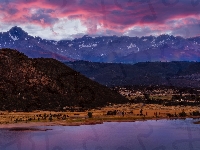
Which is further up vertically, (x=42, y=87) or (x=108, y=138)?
(x=42, y=87)

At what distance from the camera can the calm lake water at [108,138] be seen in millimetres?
64188

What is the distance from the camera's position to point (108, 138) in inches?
2847

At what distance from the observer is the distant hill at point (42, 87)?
135 metres

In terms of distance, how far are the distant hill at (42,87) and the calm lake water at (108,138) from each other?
149ft

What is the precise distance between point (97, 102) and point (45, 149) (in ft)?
299

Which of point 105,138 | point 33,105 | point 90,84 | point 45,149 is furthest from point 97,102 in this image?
point 45,149

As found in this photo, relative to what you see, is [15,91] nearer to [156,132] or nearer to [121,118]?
[121,118]

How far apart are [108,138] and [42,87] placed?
75.8m

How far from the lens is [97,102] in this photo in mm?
152875

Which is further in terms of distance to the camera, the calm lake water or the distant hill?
the distant hill

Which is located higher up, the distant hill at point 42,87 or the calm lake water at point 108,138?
the distant hill at point 42,87

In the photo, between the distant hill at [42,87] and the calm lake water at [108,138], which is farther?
the distant hill at [42,87]

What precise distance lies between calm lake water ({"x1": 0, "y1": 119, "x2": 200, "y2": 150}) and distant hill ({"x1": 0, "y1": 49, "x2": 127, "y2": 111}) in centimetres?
4536

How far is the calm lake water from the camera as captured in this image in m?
64.2
